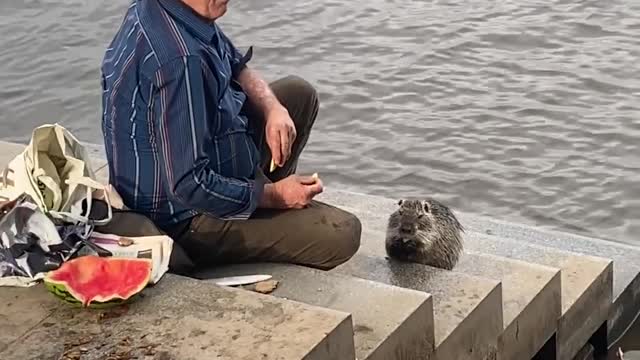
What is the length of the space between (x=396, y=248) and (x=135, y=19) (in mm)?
1649

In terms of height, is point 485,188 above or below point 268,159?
below

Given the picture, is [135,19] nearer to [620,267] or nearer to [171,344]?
[171,344]

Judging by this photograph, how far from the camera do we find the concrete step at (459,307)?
4.21 meters

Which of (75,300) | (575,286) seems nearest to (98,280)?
(75,300)

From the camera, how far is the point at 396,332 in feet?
12.5

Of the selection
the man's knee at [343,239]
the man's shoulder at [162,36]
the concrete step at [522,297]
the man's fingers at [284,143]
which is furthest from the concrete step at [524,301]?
the man's shoulder at [162,36]

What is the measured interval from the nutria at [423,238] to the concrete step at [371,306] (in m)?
0.77

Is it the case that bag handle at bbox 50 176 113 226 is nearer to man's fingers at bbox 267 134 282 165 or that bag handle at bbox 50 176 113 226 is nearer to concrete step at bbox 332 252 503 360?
man's fingers at bbox 267 134 282 165

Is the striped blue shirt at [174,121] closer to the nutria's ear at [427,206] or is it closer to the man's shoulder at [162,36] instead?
the man's shoulder at [162,36]

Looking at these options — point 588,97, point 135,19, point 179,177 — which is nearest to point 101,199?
point 179,177

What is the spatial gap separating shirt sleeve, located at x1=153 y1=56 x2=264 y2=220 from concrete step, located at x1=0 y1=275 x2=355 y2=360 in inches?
17.3

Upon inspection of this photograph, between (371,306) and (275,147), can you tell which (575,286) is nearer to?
(371,306)

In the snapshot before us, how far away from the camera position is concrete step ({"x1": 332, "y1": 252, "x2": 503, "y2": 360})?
13.8 feet

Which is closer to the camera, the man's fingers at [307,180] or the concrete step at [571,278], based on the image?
the man's fingers at [307,180]
